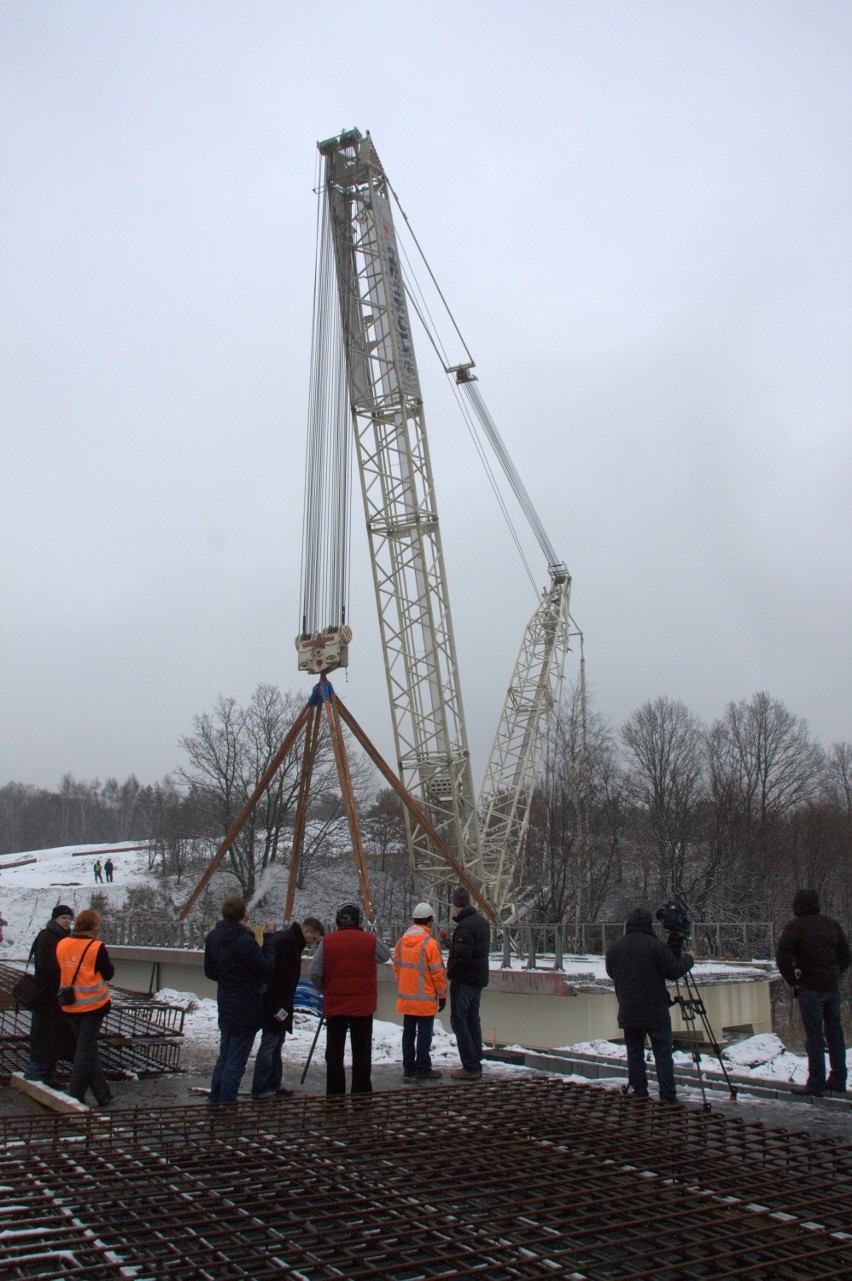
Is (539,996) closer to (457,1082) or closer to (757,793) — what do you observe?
(457,1082)

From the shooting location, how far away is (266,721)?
57000 millimetres

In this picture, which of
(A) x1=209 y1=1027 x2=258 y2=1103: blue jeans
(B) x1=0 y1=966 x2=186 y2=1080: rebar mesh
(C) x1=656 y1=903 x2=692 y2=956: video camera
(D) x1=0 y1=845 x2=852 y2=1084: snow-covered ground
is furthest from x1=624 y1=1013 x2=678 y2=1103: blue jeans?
(B) x1=0 y1=966 x2=186 y2=1080: rebar mesh

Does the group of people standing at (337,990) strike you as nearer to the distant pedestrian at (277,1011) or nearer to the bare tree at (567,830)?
the distant pedestrian at (277,1011)

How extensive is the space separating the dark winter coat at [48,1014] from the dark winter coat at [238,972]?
186 centimetres

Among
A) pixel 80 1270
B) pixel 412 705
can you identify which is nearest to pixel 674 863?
pixel 412 705

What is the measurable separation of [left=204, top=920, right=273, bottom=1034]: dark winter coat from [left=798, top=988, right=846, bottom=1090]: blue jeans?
186 inches

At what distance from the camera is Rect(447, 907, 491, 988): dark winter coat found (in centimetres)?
977

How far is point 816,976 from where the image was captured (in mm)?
8805

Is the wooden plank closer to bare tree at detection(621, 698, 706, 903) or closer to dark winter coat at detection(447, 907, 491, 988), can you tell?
dark winter coat at detection(447, 907, 491, 988)

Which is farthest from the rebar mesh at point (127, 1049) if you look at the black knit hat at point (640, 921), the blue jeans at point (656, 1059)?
the black knit hat at point (640, 921)

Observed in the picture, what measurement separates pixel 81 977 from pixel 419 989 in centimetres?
316

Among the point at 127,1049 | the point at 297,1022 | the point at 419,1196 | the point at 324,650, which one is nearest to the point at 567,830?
the point at 324,650

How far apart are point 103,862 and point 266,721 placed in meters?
19.2

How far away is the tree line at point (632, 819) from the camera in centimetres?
4297
